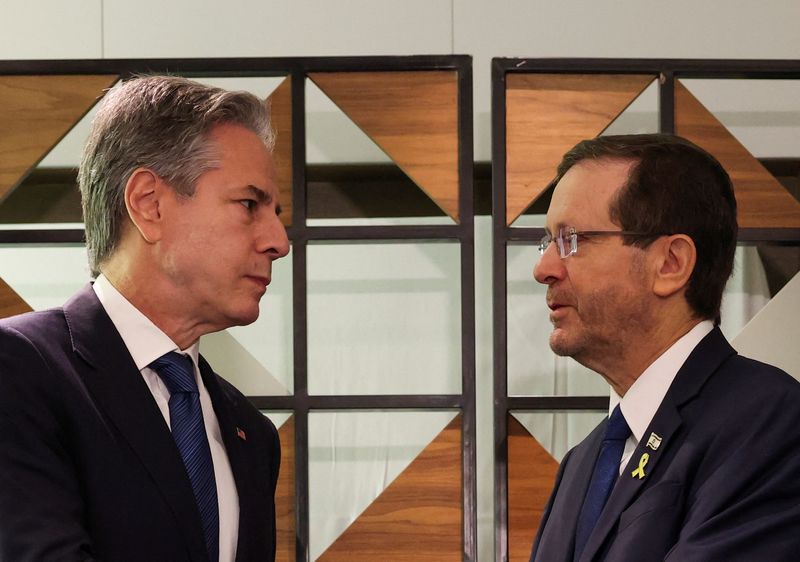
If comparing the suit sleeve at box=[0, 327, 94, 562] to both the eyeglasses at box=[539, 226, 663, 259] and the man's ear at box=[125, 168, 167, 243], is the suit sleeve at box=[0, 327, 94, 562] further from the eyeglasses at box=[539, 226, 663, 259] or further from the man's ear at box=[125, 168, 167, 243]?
the eyeglasses at box=[539, 226, 663, 259]

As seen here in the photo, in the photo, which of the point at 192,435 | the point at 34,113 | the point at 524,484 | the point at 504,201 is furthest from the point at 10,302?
the point at 192,435

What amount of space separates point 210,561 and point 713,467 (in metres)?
0.78

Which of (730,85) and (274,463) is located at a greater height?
(730,85)

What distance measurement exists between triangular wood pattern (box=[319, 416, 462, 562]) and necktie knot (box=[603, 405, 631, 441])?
1256 millimetres

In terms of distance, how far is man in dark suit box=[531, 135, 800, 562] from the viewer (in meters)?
1.67

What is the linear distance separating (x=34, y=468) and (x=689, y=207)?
1.20 meters

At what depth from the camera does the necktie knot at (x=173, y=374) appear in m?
1.76

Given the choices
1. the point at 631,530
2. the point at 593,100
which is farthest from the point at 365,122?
the point at 631,530

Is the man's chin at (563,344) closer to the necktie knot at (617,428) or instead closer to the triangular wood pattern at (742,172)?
the necktie knot at (617,428)

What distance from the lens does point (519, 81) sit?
3232mm

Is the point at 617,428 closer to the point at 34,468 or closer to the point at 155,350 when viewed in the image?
the point at 155,350

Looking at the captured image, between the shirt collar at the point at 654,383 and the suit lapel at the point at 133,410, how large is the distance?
772 mm

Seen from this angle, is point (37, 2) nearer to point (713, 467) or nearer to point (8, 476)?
point (8, 476)

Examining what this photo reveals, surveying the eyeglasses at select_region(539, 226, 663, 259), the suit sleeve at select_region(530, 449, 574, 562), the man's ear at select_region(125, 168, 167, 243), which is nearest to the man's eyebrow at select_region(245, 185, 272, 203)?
the man's ear at select_region(125, 168, 167, 243)
